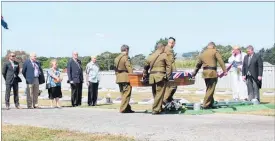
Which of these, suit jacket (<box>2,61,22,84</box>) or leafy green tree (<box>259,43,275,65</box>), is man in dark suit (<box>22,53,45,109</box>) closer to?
suit jacket (<box>2,61,22,84</box>)

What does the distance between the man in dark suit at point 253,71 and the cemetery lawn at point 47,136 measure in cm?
866

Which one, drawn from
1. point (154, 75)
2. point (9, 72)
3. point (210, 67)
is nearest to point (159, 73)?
point (154, 75)

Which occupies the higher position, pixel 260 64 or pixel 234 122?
pixel 260 64

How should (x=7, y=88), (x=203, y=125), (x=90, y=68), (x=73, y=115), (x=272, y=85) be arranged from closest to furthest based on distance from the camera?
(x=203, y=125) → (x=73, y=115) → (x=7, y=88) → (x=90, y=68) → (x=272, y=85)

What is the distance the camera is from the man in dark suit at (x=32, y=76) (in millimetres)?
17125

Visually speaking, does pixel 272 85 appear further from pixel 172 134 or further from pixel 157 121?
pixel 172 134

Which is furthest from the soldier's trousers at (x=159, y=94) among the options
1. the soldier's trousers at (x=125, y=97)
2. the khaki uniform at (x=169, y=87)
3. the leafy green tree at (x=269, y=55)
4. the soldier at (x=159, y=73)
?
the leafy green tree at (x=269, y=55)

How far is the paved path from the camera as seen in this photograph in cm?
955

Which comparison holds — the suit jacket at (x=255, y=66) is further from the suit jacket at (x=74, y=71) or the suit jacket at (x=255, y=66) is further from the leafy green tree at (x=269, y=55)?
the leafy green tree at (x=269, y=55)

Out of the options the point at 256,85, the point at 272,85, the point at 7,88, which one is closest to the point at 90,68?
the point at 7,88

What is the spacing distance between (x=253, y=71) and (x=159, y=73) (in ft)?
15.0

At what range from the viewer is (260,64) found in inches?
671

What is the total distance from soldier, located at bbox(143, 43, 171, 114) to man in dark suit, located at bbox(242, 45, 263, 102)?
429 centimetres

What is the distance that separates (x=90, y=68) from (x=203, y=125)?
791cm
